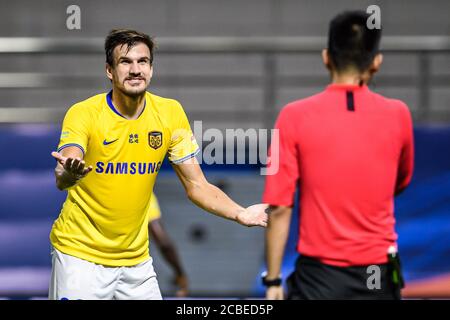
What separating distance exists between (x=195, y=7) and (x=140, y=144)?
6752mm

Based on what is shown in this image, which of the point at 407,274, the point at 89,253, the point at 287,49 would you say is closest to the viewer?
the point at 89,253

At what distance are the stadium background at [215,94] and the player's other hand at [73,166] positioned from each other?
4.12 meters

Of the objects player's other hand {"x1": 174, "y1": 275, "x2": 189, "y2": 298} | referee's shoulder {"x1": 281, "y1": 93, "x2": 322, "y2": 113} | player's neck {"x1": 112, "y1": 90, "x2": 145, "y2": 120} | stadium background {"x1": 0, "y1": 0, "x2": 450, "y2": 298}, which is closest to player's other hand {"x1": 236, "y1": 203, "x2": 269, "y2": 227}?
referee's shoulder {"x1": 281, "y1": 93, "x2": 322, "y2": 113}

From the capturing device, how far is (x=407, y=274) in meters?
8.73

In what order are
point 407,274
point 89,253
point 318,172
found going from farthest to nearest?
1. point 407,274
2. point 89,253
3. point 318,172

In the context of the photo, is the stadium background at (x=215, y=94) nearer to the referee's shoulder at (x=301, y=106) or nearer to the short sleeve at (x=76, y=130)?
the short sleeve at (x=76, y=130)

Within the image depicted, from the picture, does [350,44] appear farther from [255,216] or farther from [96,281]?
[96,281]

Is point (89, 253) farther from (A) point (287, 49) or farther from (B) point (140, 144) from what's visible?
(A) point (287, 49)

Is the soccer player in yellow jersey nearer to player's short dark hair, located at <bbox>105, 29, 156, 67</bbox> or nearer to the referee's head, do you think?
player's short dark hair, located at <bbox>105, 29, 156, 67</bbox>

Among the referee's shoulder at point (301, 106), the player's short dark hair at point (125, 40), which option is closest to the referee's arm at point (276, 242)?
the referee's shoulder at point (301, 106)

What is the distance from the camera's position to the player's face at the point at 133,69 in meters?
5.32

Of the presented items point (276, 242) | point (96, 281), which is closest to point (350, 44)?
point (276, 242)

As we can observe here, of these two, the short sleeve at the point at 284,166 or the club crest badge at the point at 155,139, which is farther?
the club crest badge at the point at 155,139

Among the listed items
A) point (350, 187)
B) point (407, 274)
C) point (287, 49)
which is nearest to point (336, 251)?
point (350, 187)
